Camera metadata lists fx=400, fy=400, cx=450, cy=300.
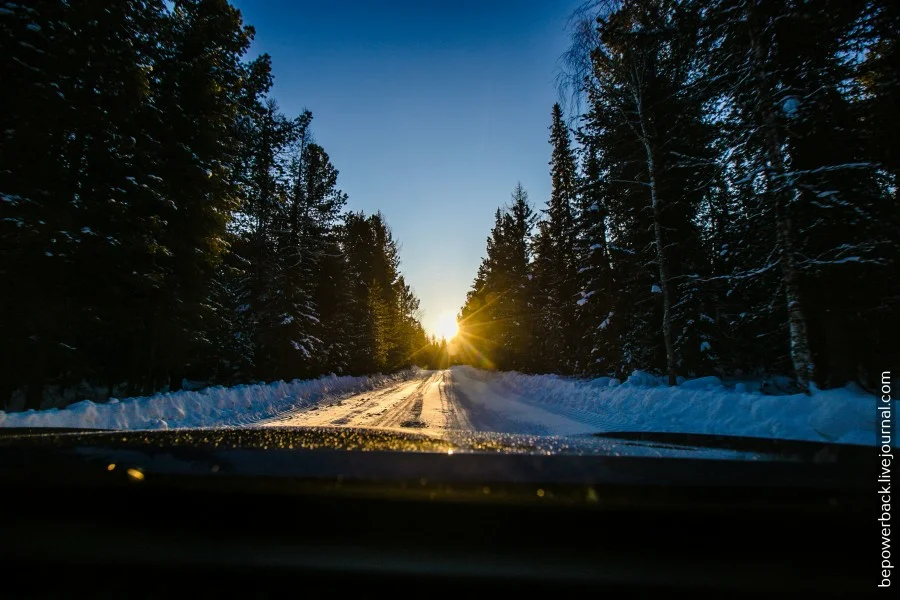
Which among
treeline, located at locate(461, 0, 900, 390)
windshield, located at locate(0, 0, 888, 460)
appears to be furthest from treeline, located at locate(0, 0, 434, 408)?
treeline, located at locate(461, 0, 900, 390)

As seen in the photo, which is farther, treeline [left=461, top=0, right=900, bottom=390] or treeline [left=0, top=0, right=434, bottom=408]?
treeline [left=0, top=0, right=434, bottom=408]

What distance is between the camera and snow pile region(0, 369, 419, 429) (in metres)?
8.09

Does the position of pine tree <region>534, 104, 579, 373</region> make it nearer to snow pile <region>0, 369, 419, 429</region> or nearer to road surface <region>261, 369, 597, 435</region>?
road surface <region>261, 369, 597, 435</region>

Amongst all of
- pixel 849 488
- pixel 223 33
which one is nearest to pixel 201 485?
pixel 849 488

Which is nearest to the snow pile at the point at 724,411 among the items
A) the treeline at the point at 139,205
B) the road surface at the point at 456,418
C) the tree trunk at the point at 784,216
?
the road surface at the point at 456,418

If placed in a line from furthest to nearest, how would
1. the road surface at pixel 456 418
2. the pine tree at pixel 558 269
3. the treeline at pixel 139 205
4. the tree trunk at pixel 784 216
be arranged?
the pine tree at pixel 558 269 → the road surface at pixel 456 418 → the treeline at pixel 139 205 → the tree trunk at pixel 784 216

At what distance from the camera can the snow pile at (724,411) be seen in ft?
21.5

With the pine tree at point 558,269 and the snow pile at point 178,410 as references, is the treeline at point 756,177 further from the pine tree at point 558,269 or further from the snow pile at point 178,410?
the snow pile at point 178,410

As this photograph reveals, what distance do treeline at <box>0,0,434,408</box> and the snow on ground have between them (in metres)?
3.01

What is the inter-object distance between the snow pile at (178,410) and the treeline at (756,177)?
1361 centimetres

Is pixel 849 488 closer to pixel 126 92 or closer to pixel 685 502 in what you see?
pixel 685 502

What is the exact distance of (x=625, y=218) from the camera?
19266 millimetres

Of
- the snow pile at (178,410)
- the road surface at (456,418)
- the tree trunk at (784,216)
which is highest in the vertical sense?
the tree trunk at (784,216)

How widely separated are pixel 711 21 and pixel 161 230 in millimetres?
15731
